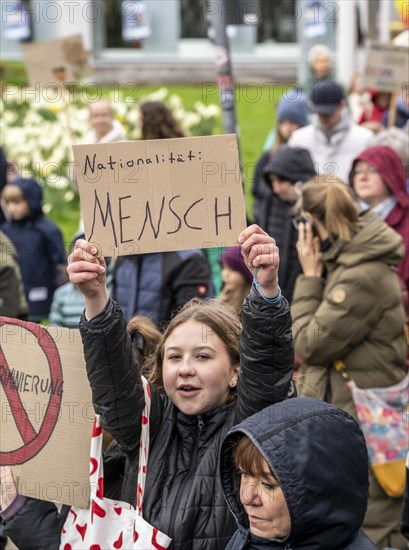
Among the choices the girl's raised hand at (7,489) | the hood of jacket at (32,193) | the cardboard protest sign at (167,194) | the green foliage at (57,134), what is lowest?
the green foliage at (57,134)

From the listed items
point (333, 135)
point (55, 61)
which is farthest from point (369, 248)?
point (55, 61)

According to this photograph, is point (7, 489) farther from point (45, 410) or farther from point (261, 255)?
point (261, 255)

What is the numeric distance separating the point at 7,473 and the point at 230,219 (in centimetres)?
113

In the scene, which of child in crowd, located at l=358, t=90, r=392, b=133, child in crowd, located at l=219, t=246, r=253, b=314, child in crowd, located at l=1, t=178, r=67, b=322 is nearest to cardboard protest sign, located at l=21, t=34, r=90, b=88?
child in crowd, located at l=1, t=178, r=67, b=322

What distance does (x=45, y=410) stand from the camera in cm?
367

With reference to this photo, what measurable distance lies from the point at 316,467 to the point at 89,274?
84 centimetres

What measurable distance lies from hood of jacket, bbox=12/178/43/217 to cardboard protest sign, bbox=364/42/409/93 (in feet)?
8.65

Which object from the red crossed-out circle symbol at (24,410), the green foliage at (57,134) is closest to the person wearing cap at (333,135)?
the green foliage at (57,134)

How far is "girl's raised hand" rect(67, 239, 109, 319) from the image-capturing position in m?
3.18

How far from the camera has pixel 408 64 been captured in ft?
27.4

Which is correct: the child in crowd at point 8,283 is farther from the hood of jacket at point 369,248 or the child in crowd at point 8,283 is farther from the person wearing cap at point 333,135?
the person wearing cap at point 333,135

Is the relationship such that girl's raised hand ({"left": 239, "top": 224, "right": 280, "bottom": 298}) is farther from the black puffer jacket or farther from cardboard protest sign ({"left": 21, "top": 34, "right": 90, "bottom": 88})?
cardboard protest sign ({"left": 21, "top": 34, "right": 90, "bottom": 88})

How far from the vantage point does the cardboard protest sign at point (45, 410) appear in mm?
3609

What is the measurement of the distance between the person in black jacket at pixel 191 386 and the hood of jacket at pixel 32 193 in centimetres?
500
